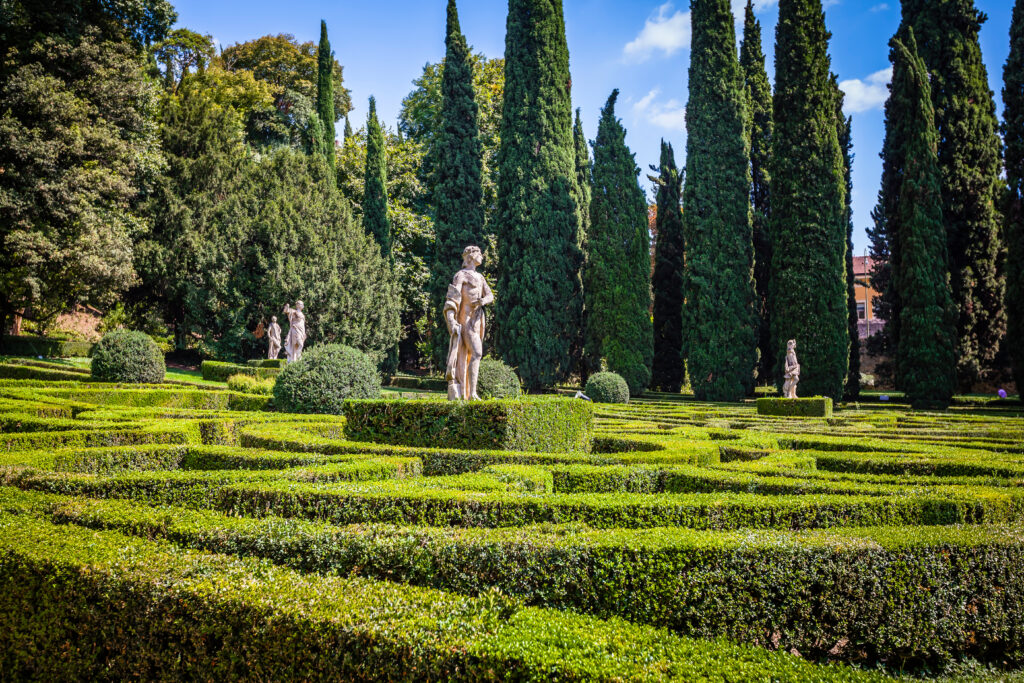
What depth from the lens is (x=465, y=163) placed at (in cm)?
2641

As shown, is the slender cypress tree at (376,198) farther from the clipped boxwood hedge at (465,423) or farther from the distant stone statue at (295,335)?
the clipped boxwood hedge at (465,423)

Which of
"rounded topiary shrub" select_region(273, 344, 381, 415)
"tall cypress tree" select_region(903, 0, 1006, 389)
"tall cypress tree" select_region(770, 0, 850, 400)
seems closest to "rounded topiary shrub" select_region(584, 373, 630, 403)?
"tall cypress tree" select_region(770, 0, 850, 400)

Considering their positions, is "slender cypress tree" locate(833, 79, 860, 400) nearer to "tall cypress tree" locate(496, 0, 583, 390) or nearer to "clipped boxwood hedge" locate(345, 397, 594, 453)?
"tall cypress tree" locate(496, 0, 583, 390)

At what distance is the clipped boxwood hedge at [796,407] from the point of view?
15.6 m

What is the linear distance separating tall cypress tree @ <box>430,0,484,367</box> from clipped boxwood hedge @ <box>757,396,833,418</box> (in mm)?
13800

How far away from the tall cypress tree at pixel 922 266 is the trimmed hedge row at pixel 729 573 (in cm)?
1979

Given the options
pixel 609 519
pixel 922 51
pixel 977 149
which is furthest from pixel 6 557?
pixel 922 51

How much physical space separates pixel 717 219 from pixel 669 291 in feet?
15.8

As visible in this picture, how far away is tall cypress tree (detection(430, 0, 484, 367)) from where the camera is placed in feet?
85.6

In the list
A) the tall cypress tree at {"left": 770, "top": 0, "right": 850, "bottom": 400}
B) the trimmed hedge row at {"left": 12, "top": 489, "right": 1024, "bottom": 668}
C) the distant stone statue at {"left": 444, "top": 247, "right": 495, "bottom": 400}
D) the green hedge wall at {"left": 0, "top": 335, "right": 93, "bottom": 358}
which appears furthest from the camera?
the tall cypress tree at {"left": 770, "top": 0, "right": 850, "bottom": 400}

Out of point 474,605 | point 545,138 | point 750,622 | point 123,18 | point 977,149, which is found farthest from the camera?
point 545,138

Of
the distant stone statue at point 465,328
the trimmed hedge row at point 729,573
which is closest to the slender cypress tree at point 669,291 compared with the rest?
the distant stone statue at point 465,328

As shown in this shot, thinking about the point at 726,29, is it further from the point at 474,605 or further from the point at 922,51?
the point at 474,605

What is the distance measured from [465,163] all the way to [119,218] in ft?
42.2
